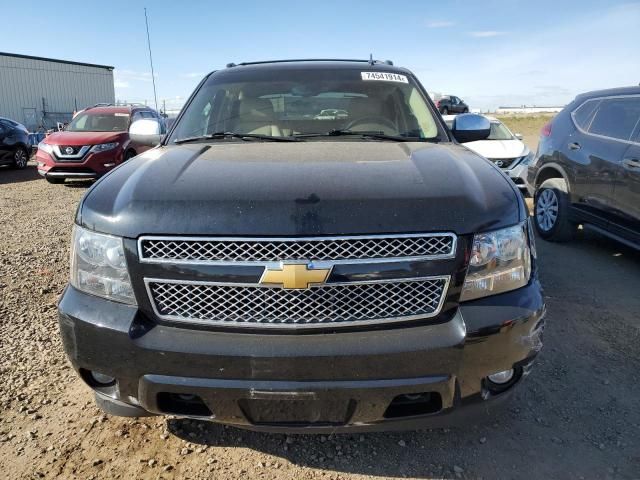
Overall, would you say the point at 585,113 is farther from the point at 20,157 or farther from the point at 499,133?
the point at 20,157

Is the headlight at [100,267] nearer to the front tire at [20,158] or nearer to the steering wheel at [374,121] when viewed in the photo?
the steering wheel at [374,121]

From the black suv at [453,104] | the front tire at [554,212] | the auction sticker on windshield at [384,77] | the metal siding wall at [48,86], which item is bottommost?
the front tire at [554,212]

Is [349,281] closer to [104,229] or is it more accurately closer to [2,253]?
[104,229]

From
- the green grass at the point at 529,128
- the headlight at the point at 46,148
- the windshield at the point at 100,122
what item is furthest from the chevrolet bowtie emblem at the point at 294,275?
the green grass at the point at 529,128

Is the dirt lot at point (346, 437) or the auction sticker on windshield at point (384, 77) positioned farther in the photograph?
the auction sticker on windshield at point (384, 77)

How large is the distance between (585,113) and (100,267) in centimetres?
560

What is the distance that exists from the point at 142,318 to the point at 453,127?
2.43m

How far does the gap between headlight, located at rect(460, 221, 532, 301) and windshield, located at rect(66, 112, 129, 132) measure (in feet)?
35.6

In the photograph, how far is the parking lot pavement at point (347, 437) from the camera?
2.20m

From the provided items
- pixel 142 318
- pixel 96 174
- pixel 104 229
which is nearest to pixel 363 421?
pixel 142 318

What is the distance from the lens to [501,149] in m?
8.77

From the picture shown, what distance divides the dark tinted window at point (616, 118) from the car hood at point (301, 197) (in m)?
3.48

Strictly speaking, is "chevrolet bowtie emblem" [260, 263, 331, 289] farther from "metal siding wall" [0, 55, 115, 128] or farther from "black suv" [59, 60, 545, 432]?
"metal siding wall" [0, 55, 115, 128]

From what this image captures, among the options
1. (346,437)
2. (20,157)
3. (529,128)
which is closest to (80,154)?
(20,157)
